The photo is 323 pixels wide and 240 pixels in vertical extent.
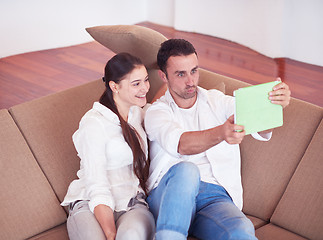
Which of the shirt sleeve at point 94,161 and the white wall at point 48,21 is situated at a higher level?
the shirt sleeve at point 94,161

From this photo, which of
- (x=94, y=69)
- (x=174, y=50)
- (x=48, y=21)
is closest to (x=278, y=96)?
(x=174, y=50)

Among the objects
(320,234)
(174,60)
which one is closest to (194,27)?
(174,60)

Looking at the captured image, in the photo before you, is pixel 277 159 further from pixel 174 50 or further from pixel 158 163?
pixel 174 50

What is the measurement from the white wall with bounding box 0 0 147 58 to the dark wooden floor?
125 millimetres

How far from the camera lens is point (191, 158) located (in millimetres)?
2037

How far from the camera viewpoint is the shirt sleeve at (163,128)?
1.80 meters

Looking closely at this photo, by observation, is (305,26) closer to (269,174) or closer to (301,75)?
(301,75)

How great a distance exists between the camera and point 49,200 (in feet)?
6.80

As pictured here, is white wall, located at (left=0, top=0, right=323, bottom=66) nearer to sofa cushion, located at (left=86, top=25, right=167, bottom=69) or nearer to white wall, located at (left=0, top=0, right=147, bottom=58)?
white wall, located at (left=0, top=0, right=147, bottom=58)

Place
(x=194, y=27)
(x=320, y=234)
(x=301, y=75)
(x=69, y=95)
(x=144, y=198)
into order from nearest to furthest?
(x=320, y=234) < (x=144, y=198) < (x=69, y=95) < (x=301, y=75) < (x=194, y=27)

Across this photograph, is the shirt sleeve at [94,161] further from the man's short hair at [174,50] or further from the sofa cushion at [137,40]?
the sofa cushion at [137,40]

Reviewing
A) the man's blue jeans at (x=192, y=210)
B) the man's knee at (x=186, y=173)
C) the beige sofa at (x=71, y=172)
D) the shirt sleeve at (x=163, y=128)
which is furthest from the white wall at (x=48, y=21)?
the man's knee at (x=186, y=173)

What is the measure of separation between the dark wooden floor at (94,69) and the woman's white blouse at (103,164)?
2324 millimetres

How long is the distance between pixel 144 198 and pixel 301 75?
2841 millimetres
